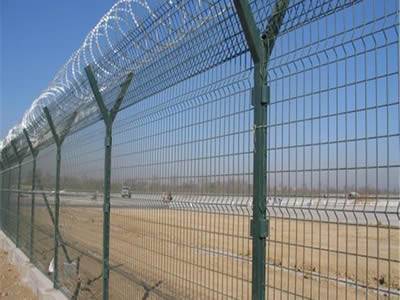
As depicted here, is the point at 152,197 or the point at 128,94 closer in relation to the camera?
the point at 152,197

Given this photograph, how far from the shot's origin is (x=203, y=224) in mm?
4480

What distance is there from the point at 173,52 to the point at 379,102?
2.49m

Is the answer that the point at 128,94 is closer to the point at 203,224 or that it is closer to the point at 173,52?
the point at 173,52

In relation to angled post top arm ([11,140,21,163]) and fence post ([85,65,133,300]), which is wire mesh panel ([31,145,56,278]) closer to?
angled post top arm ([11,140,21,163])

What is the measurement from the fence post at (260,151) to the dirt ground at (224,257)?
10cm

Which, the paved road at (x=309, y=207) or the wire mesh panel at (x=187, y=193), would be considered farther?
the wire mesh panel at (x=187, y=193)

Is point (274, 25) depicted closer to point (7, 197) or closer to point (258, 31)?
point (258, 31)

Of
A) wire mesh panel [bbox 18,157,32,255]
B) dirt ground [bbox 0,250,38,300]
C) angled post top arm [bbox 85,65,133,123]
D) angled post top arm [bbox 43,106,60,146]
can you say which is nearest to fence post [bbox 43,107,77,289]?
angled post top arm [bbox 43,106,60,146]

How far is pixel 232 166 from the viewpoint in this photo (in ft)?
13.1

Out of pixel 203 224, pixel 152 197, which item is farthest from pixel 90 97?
pixel 203 224

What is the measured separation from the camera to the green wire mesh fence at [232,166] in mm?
2895

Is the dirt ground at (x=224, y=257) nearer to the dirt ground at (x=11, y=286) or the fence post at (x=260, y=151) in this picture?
the fence post at (x=260, y=151)

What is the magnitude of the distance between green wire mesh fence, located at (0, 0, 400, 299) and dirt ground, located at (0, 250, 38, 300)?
269 cm

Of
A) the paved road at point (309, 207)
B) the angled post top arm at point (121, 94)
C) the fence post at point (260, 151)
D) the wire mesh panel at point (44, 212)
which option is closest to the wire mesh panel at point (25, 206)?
the wire mesh panel at point (44, 212)
